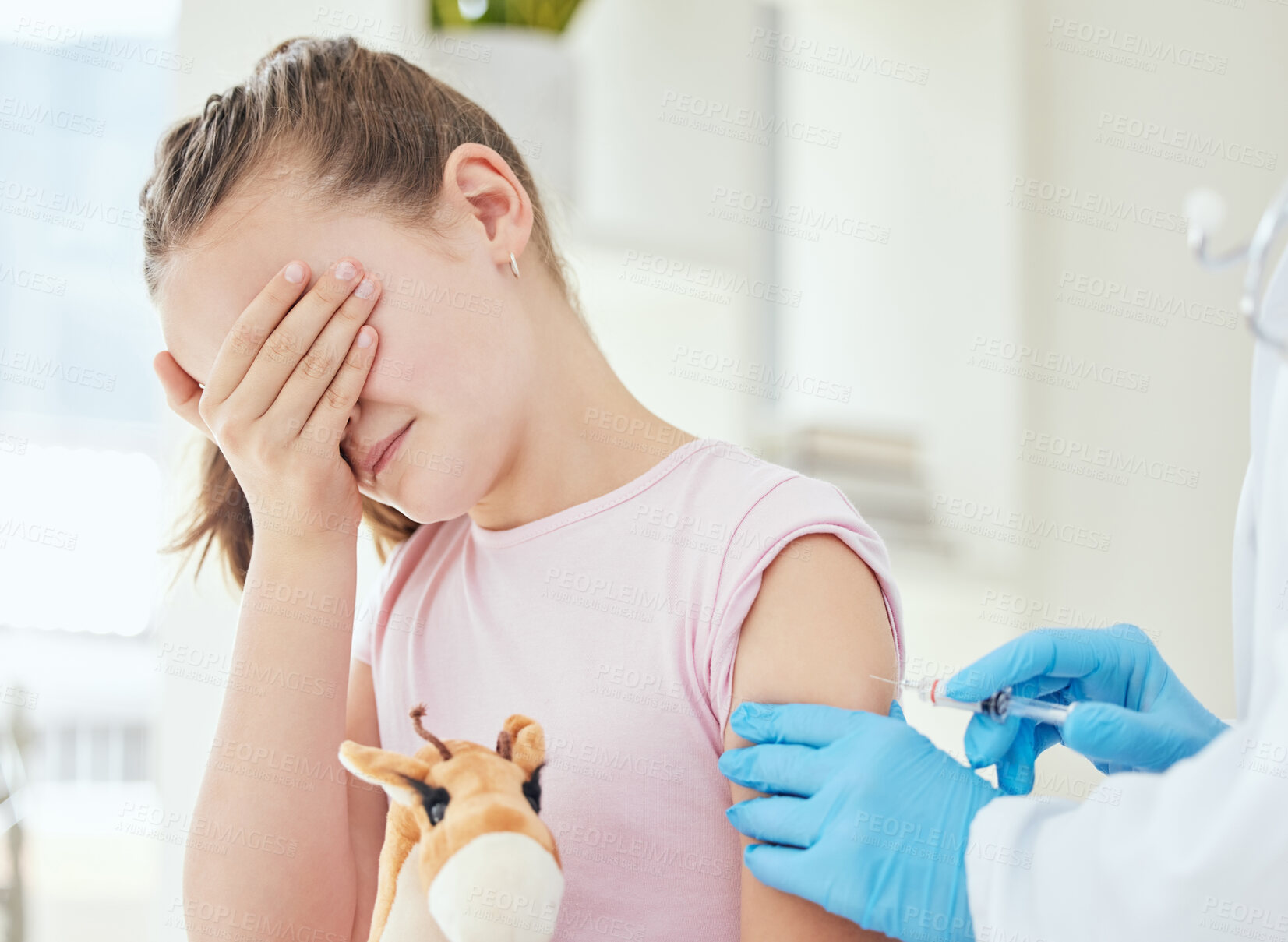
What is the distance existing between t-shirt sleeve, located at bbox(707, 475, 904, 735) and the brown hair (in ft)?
1.06

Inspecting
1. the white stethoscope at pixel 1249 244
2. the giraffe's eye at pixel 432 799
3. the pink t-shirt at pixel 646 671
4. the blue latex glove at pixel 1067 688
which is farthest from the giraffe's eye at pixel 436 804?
the white stethoscope at pixel 1249 244

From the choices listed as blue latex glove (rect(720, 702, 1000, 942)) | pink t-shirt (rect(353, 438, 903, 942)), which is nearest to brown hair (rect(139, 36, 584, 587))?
pink t-shirt (rect(353, 438, 903, 942))

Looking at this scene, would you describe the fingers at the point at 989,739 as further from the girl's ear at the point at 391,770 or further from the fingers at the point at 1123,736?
the girl's ear at the point at 391,770

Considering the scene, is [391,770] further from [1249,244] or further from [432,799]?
[1249,244]

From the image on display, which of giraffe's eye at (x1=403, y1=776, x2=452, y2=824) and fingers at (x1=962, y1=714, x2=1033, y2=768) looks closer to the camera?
giraffe's eye at (x1=403, y1=776, x2=452, y2=824)

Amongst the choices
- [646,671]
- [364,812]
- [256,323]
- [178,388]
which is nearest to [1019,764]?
[646,671]

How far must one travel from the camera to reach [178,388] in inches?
37.9

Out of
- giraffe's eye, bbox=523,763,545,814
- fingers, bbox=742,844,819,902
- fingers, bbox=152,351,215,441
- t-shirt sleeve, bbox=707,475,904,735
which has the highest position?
fingers, bbox=152,351,215,441

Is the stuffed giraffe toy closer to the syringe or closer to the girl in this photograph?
the girl

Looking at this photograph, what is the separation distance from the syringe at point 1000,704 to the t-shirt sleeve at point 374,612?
50cm

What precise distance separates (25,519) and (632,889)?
6.08ft

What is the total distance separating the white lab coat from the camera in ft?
1.64

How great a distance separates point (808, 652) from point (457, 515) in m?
0.32

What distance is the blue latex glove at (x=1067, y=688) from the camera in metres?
0.77
